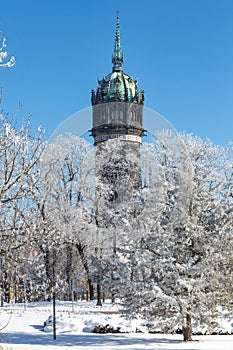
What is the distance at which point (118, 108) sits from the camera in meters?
62.3

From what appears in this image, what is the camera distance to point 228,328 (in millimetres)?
21109

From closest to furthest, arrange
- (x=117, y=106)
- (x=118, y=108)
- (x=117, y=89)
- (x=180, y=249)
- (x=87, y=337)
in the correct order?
(x=180, y=249) → (x=87, y=337) → (x=117, y=106) → (x=118, y=108) → (x=117, y=89)

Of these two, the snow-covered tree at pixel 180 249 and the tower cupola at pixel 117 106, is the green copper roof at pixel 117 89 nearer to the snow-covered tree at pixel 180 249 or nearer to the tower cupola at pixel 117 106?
the tower cupola at pixel 117 106

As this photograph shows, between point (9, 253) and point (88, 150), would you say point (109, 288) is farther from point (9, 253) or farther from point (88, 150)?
point (88, 150)

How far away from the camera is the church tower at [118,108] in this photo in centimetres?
5300

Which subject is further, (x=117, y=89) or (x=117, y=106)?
(x=117, y=89)

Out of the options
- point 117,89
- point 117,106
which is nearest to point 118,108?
point 117,106

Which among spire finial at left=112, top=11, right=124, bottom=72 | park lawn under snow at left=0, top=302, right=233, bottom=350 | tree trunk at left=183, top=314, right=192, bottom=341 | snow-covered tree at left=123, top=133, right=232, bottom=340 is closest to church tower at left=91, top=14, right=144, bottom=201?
spire finial at left=112, top=11, right=124, bottom=72

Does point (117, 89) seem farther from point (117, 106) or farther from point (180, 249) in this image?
point (180, 249)

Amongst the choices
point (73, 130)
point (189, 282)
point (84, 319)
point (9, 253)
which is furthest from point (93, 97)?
point (9, 253)

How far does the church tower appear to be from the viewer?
53.0 m

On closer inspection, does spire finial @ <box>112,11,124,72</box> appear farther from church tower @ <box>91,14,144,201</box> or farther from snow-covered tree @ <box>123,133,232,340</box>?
snow-covered tree @ <box>123,133,232,340</box>

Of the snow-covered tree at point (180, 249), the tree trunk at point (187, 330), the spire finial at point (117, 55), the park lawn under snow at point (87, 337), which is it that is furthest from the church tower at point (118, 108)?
the tree trunk at point (187, 330)

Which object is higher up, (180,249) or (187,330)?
(180,249)
